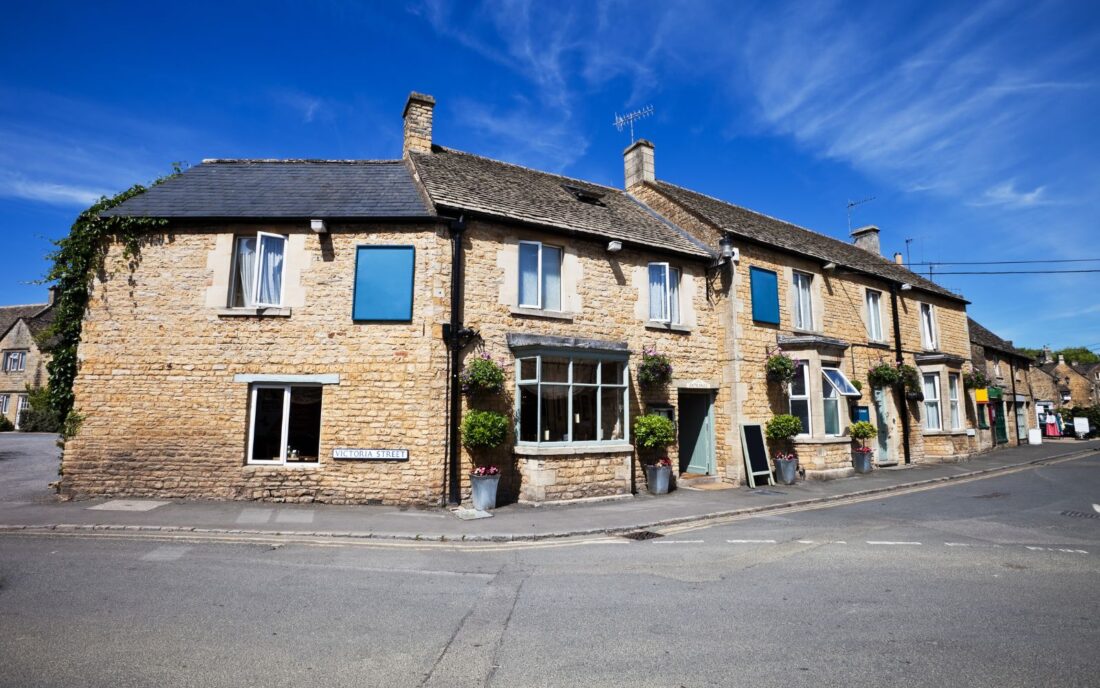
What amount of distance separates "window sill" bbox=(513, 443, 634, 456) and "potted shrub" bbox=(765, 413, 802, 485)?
500 cm

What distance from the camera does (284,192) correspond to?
12.7m

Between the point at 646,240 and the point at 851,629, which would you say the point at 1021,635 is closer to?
the point at 851,629

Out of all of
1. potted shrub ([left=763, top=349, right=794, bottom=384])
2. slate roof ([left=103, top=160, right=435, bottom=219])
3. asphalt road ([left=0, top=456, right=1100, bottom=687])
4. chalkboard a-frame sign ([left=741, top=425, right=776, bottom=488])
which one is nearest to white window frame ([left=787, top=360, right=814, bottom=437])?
potted shrub ([left=763, top=349, right=794, bottom=384])

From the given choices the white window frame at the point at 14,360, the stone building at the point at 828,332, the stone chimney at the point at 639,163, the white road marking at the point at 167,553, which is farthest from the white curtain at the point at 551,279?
the white window frame at the point at 14,360

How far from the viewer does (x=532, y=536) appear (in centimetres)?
855

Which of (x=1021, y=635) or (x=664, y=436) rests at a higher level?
(x=664, y=436)

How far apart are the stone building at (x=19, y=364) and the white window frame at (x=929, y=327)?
50136 millimetres

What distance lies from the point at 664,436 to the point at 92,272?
42.2 feet

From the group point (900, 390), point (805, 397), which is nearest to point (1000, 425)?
point (900, 390)

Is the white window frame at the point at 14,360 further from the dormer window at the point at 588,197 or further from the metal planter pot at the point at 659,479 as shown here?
the metal planter pot at the point at 659,479

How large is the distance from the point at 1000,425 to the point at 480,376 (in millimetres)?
28735

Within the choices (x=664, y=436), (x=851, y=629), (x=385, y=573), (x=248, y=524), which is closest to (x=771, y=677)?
(x=851, y=629)

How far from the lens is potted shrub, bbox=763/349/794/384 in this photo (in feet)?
49.5

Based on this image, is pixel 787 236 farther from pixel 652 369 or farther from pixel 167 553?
pixel 167 553
